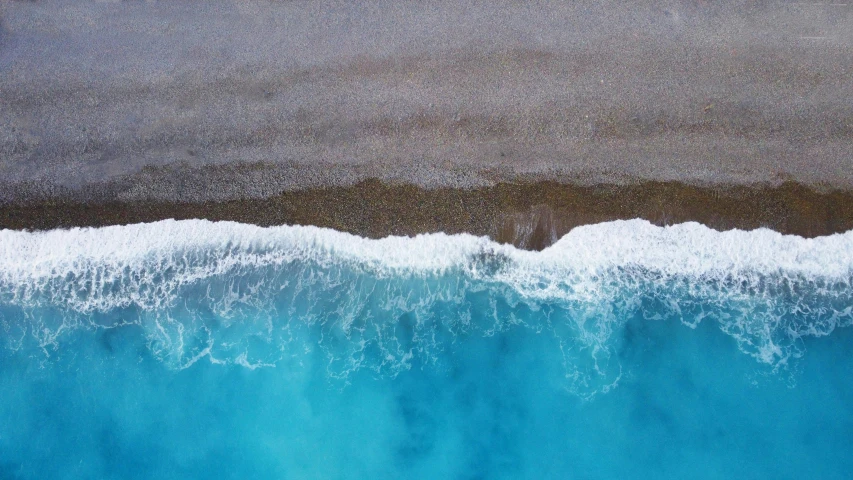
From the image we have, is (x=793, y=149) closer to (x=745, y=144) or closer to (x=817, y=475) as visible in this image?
(x=745, y=144)

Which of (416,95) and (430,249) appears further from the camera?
(416,95)

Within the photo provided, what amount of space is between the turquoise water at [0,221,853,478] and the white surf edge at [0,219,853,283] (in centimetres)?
2

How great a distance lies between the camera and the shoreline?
22.2 ft

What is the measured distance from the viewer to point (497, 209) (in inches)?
270

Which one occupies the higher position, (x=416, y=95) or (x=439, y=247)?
(x=416, y=95)

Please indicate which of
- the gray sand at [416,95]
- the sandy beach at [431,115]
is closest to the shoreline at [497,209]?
the sandy beach at [431,115]

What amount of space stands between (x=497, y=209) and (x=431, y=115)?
5.40 ft

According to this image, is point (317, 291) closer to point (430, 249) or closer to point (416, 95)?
point (430, 249)

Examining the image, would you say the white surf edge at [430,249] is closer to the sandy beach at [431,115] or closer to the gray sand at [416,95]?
the sandy beach at [431,115]

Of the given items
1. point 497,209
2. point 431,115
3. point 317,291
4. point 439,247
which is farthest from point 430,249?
point 431,115

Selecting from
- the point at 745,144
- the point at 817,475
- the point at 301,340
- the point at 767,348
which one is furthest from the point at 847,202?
the point at 301,340

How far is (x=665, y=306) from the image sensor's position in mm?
6902

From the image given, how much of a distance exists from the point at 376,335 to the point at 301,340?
1079mm

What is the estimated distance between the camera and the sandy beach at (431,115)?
6.81 metres
